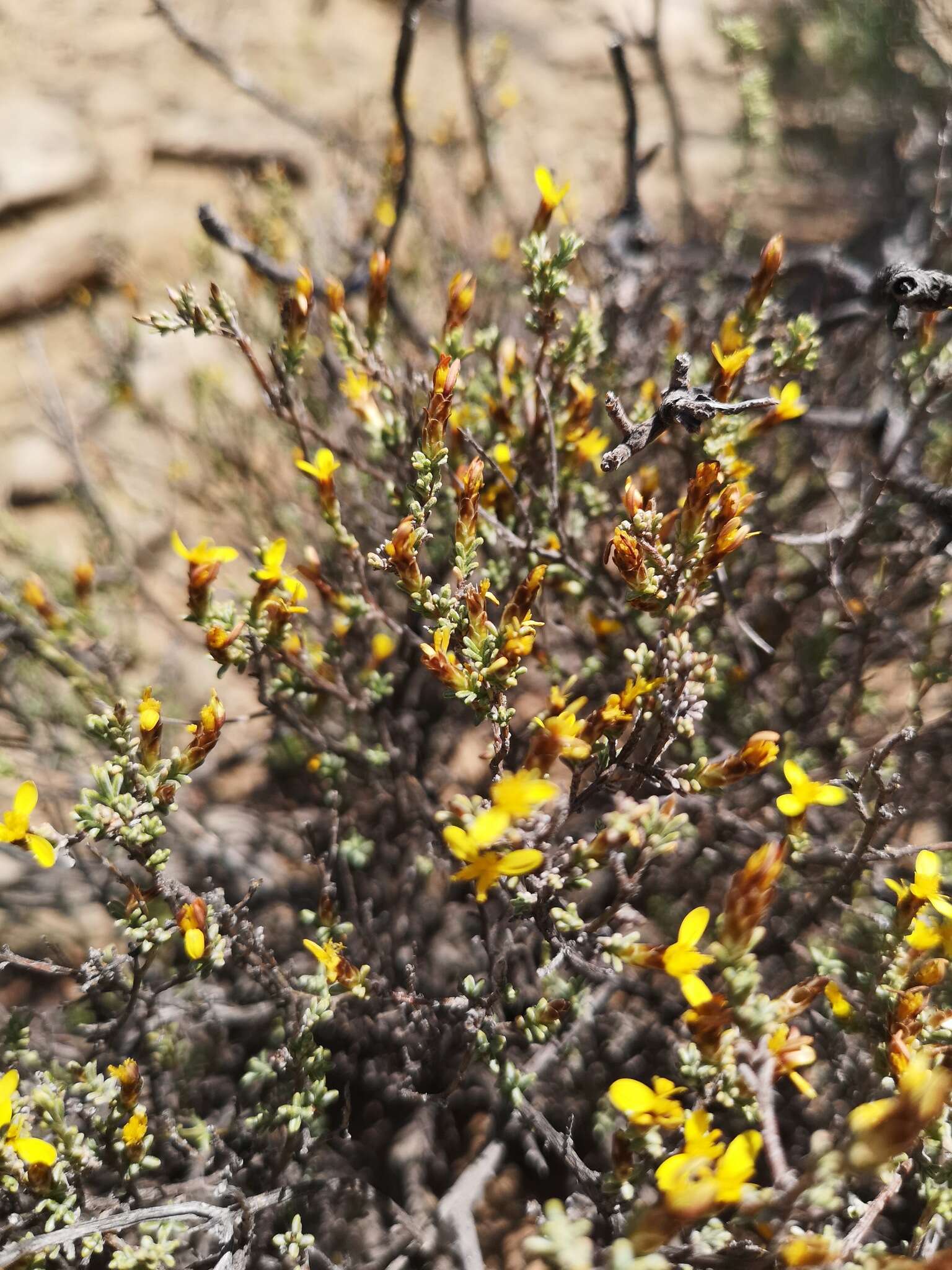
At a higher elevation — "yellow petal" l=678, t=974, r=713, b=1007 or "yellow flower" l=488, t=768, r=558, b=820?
"yellow flower" l=488, t=768, r=558, b=820

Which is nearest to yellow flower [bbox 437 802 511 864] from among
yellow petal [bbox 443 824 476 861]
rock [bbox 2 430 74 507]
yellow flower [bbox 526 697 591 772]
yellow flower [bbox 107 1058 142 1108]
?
yellow petal [bbox 443 824 476 861]

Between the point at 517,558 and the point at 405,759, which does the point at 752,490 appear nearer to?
the point at 517,558

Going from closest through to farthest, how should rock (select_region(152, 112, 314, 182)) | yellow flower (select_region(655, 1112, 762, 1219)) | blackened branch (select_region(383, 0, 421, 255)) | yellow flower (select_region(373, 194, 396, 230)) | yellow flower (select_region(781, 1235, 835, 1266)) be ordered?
1. yellow flower (select_region(655, 1112, 762, 1219))
2. yellow flower (select_region(781, 1235, 835, 1266))
3. blackened branch (select_region(383, 0, 421, 255))
4. yellow flower (select_region(373, 194, 396, 230))
5. rock (select_region(152, 112, 314, 182))

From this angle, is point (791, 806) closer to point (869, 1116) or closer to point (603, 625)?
point (869, 1116)

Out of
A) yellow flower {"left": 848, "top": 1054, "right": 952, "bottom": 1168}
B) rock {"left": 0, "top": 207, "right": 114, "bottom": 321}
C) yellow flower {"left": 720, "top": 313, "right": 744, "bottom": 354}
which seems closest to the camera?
yellow flower {"left": 848, "top": 1054, "right": 952, "bottom": 1168}

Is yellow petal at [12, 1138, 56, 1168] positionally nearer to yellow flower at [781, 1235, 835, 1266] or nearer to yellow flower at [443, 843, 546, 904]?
yellow flower at [443, 843, 546, 904]

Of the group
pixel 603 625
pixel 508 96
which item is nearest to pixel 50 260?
pixel 508 96

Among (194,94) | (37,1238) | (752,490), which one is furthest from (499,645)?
→ (194,94)
